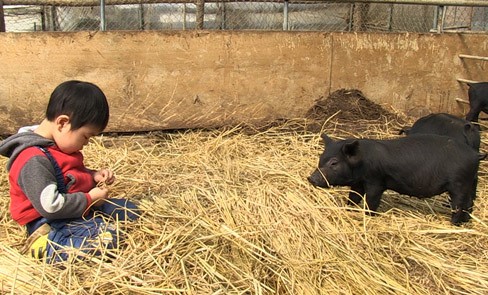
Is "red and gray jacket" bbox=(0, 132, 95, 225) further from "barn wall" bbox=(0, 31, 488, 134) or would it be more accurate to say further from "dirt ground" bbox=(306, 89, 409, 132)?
"dirt ground" bbox=(306, 89, 409, 132)

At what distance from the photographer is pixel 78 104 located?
9.36ft

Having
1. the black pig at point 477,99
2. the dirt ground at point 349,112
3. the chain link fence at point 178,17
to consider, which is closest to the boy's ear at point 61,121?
the dirt ground at point 349,112

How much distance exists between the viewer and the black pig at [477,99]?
6500 millimetres

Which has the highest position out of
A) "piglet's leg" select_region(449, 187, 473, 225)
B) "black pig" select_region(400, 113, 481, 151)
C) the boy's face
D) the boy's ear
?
the boy's ear

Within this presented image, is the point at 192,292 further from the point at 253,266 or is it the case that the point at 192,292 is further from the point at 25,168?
the point at 25,168

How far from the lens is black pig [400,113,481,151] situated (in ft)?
14.8

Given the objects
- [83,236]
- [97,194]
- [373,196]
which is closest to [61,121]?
[97,194]

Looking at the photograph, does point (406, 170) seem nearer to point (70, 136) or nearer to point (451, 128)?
point (451, 128)

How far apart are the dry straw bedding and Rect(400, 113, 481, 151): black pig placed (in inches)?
16.9

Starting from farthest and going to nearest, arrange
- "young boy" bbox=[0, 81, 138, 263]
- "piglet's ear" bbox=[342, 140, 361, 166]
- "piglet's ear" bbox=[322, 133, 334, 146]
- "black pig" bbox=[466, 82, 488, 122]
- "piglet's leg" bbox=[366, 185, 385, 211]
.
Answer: "black pig" bbox=[466, 82, 488, 122], "piglet's ear" bbox=[322, 133, 334, 146], "piglet's leg" bbox=[366, 185, 385, 211], "piglet's ear" bbox=[342, 140, 361, 166], "young boy" bbox=[0, 81, 138, 263]

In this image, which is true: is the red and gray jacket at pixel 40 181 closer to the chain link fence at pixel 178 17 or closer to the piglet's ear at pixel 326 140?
the piglet's ear at pixel 326 140

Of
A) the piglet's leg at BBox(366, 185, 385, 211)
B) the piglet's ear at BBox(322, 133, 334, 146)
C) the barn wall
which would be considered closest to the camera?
the piglet's leg at BBox(366, 185, 385, 211)

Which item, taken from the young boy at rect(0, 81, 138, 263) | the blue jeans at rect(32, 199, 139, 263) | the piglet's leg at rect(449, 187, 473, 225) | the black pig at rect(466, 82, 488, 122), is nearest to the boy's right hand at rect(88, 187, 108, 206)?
the young boy at rect(0, 81, 138, 263)

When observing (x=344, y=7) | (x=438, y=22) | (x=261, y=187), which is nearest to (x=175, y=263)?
(x=261, y=187)
